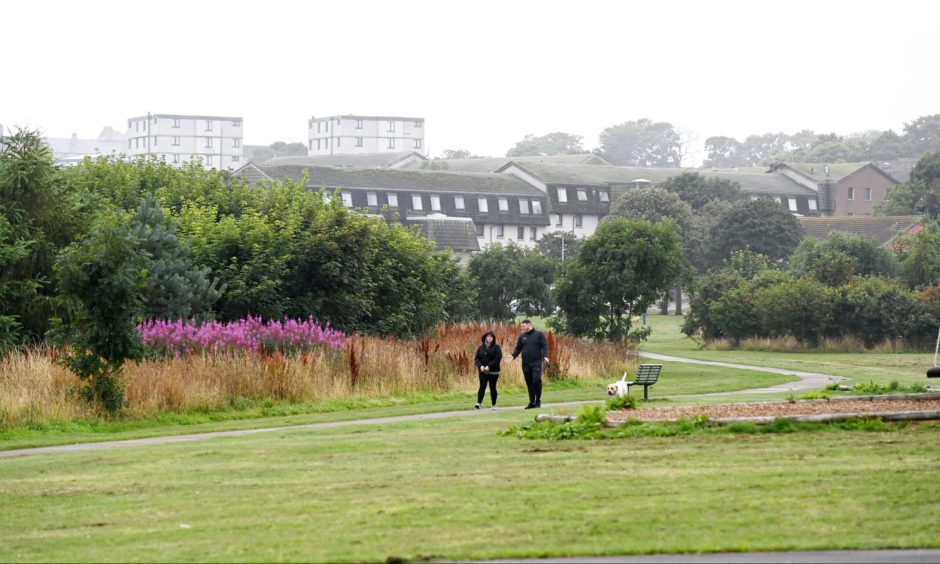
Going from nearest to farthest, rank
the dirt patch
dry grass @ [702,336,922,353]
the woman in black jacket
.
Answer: the dirt patch < the woman in black jacket < dry grass @ [702,336,922,353]

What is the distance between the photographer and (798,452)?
57.5 feet

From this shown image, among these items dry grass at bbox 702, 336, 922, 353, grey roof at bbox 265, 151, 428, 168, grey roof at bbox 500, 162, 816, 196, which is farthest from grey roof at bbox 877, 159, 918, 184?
dry grass at bbox 702, 336, 922, 353

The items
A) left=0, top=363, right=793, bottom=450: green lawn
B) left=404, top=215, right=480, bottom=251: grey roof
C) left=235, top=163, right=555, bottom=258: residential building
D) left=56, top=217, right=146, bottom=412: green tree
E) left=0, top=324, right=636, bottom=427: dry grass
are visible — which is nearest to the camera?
left=0, top=363, right=793, bottom=450: green lawn

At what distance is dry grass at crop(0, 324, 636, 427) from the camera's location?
86.5 ft

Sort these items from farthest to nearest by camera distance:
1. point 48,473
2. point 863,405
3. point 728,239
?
point 728,239 → point 863,405 → point 48,473

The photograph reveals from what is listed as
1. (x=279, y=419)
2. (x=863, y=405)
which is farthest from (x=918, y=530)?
(x=279, y=419)

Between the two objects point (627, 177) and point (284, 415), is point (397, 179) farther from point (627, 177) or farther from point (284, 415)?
point (284, 415)

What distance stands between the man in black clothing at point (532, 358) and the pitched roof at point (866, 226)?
298 ft

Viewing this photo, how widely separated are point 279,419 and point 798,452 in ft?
40.1

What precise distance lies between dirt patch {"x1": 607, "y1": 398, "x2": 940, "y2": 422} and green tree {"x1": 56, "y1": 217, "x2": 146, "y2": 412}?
963cm

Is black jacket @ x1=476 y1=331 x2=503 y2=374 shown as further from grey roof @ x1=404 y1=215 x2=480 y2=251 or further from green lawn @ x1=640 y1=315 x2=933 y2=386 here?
grey roof @ x1=404 y1=215 x2=480 y2=251

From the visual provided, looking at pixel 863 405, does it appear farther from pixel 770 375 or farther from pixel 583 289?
pixel 583 289

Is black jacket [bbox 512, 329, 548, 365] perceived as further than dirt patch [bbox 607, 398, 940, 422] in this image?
Yes

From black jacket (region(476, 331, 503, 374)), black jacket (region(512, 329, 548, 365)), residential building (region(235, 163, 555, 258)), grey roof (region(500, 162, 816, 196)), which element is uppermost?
grey roof (region(500, 162, 816, 196))
